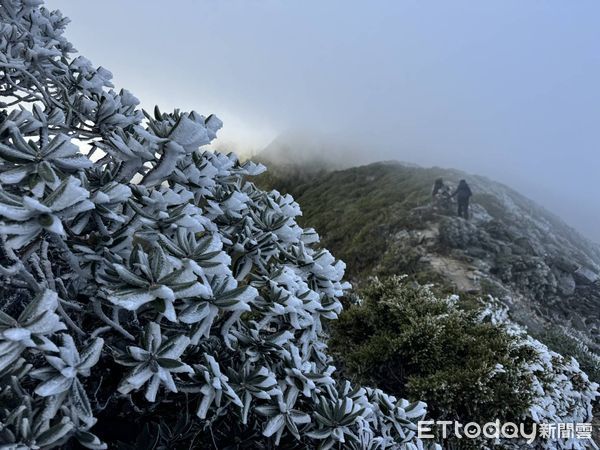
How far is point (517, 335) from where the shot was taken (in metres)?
5.46

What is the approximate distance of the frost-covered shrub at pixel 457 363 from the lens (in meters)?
4.38

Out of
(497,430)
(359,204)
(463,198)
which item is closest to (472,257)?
(463,198)

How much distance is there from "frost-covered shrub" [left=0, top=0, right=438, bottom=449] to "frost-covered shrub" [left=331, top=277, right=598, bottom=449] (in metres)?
1.60

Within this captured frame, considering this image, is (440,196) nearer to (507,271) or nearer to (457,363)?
(507,271)

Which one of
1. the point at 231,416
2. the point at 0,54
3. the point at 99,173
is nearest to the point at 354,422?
the point at 231,416

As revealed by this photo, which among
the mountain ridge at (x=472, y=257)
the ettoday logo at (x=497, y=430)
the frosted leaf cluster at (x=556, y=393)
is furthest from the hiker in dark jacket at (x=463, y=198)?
the ettoday logo at (x=497, y=430)

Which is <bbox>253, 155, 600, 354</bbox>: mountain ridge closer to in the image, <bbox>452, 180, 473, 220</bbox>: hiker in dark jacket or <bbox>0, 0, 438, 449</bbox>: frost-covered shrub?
<bbox>452, 180, 473, 220</bbox>: hiker in dark jacket

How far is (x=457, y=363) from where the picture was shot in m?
4.97

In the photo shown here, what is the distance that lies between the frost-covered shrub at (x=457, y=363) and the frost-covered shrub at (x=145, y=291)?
5.25 feet

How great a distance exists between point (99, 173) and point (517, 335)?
17.9ft

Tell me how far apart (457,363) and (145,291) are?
14.5 ft

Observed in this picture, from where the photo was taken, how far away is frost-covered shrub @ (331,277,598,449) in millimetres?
4379

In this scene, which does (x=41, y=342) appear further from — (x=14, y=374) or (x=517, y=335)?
(x=517, y=335)

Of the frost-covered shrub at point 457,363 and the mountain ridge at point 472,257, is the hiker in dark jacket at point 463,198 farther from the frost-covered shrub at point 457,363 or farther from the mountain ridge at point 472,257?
the frost-covered shrub at point 457,363
